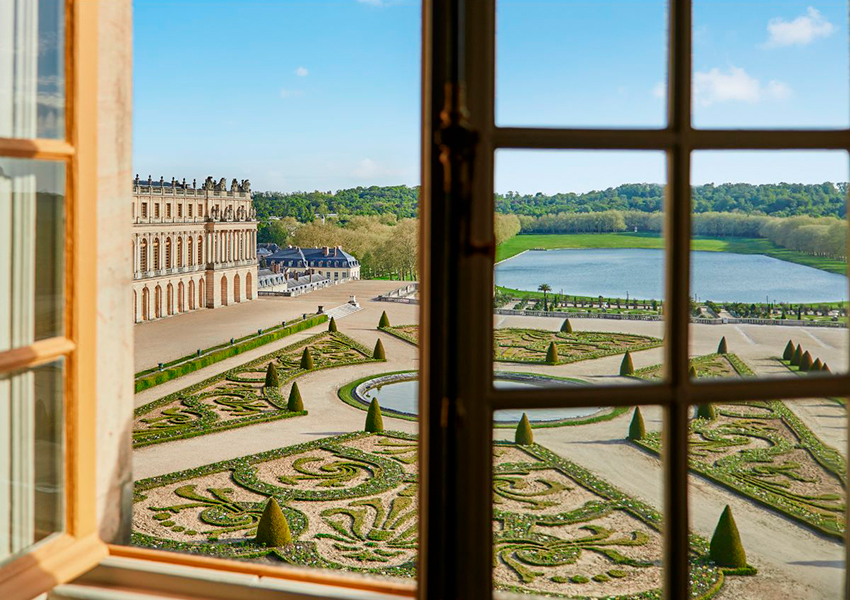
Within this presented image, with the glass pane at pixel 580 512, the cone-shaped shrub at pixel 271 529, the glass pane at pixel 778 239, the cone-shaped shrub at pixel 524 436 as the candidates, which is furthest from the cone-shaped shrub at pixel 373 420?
the glass pane at pixel 778 239

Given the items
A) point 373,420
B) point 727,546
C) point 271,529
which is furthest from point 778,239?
point 373,420

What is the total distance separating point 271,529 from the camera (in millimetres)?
9180

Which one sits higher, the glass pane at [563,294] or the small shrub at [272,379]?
the glass pane at [563,294]

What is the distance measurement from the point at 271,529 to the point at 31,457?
29.4 ft

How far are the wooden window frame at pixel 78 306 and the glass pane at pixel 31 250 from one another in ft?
0.04

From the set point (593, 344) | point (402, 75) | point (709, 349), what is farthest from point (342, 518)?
point (402, 75)

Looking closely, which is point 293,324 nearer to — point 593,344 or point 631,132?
point 593,344

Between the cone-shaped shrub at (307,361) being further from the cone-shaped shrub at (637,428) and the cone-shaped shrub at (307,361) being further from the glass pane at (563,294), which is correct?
the cone-shaped shrub at (637,428)

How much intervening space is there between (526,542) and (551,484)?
1557 millimetres

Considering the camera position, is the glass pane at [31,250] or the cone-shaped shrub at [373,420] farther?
the cone-shaped shrub at [373,420]

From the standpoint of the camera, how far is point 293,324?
65.4ft

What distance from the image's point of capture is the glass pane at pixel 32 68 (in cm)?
75

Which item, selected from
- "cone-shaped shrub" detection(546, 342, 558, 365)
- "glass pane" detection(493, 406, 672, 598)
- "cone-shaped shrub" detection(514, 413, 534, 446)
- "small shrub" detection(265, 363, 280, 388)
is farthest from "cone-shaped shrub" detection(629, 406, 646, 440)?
"small shrub" detection(265, 363, 280, 388)

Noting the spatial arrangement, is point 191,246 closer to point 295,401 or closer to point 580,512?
point 295,401
